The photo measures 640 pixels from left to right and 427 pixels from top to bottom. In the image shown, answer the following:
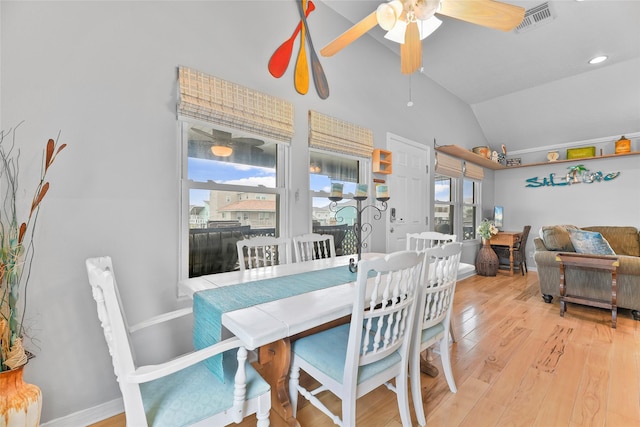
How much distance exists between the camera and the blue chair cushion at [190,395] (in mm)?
948

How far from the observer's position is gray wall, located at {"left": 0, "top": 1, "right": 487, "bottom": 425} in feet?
4.49

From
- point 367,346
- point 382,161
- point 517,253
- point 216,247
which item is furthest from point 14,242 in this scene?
point 517,253

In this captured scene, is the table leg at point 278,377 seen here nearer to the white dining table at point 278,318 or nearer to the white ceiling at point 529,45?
the white dining table at point 278,318

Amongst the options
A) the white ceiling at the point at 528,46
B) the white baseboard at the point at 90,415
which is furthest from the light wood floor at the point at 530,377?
the white ceiling at the point at 528,46

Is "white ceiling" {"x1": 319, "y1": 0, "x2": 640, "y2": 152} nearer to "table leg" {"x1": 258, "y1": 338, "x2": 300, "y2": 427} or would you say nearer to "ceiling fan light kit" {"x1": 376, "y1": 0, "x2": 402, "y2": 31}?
"ceiling fan light kit" {"x1": 376, "y1": 0, "x2": 402, "y2": 31}

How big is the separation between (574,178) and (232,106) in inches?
244

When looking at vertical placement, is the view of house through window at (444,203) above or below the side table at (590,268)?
above

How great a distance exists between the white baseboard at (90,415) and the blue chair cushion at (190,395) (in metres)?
0.83

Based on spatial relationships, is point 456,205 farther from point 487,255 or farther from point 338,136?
point 338,136

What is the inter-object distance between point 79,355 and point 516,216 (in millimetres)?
7001

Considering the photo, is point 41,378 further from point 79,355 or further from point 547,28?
point 547,28

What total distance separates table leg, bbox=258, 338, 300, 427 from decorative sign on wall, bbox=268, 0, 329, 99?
2.09m

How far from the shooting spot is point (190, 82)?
179cm

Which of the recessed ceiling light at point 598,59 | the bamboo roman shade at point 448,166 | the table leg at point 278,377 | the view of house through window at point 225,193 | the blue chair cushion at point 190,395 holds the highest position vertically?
the recessed ceiling light at point 598,59
